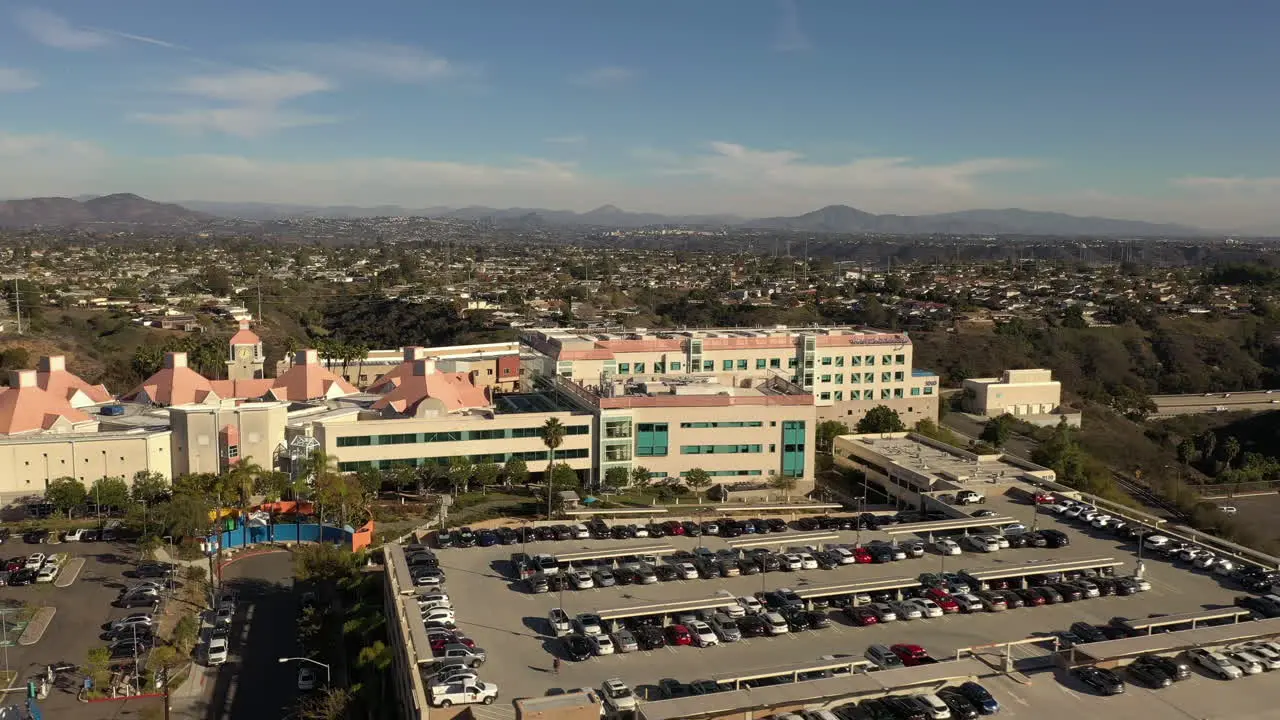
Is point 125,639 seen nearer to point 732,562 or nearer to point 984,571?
point 732,562

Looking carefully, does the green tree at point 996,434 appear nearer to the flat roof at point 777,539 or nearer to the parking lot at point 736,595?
the parking lot at point 736,595

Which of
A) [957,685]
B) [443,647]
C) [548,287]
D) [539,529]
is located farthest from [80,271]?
[957,685]

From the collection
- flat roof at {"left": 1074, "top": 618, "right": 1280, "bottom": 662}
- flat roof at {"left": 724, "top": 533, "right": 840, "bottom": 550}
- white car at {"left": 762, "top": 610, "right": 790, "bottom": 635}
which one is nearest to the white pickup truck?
white car at {"left": 762, "top": 610, "right": 790, "bottom": 635}

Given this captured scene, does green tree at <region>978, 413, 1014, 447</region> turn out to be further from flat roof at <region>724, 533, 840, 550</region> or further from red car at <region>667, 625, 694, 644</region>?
red car at <region>667, 625, 694, 644</region>

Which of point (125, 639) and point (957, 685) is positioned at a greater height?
point (957, 685)

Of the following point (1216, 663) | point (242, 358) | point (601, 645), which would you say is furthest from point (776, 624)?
point (242, 358)
